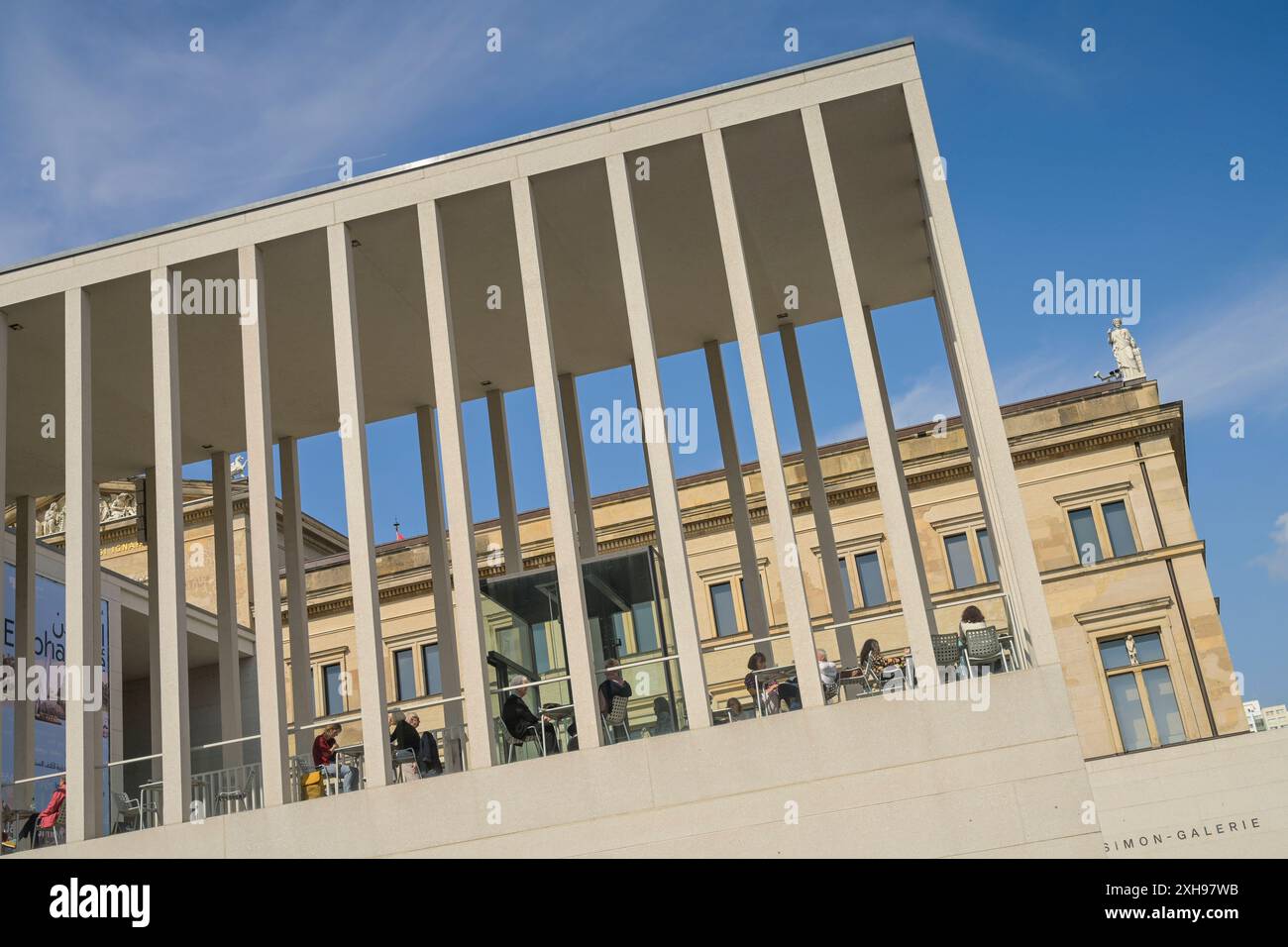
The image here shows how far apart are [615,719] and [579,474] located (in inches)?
319

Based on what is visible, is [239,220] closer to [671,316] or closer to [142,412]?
[142,412]

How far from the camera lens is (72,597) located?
18391 millimetres

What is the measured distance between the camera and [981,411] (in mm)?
16641

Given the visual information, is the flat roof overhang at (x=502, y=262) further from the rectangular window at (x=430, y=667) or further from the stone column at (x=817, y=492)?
the rectangular window at (x=430, y=667)

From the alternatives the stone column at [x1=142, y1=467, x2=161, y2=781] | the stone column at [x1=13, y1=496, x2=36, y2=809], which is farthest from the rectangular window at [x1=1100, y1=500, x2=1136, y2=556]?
the stone column at [x1=13, y1=496, x2=36, y2=809]

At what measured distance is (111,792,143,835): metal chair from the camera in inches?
717

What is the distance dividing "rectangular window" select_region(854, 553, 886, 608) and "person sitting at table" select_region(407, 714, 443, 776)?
3050cm

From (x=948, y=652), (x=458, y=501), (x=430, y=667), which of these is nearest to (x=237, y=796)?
(x=458, y=501)

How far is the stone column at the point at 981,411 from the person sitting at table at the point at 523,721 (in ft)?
20.1

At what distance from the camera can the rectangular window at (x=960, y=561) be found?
46.9 m

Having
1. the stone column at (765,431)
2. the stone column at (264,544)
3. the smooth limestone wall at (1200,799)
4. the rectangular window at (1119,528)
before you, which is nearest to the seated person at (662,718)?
the stone column at (765,431)

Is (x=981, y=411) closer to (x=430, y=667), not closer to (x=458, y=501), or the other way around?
(x=458, y=501)

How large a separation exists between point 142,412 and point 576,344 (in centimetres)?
835
